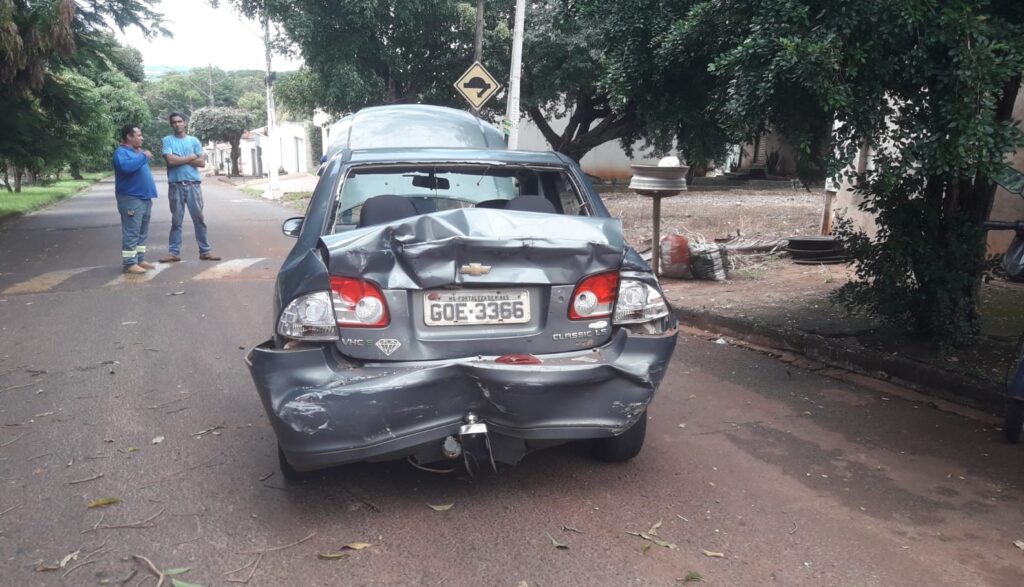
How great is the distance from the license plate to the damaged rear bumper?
0.59 feet

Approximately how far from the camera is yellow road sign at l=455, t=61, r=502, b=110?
13.0 meters

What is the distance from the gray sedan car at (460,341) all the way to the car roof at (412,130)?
5.48m

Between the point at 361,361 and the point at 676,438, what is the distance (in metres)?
1.99

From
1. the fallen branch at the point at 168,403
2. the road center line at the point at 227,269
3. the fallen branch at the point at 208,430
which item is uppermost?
the road center line at the point at 227,269

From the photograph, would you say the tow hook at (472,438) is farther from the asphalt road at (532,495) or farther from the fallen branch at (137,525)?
the fallen branch at (137,525)

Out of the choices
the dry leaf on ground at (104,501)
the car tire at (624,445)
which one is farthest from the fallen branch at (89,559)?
the car tire at (624,445)

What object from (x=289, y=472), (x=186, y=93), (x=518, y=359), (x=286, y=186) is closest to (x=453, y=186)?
(x=518, y=359)

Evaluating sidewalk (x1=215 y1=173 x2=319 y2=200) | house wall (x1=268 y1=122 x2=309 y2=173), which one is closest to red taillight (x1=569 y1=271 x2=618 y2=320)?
sidewalk (x1=215 y1=173 x2=319 y2=200)

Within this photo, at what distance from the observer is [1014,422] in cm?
428

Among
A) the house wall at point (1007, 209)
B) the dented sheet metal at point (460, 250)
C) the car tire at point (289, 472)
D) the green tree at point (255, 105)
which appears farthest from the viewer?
the green tree at point (255, 105)

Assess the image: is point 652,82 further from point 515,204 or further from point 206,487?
point 206,487

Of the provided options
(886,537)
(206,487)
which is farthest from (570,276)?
(206,487)

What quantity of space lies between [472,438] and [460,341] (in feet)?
1.35

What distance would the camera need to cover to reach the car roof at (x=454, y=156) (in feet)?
14.0
